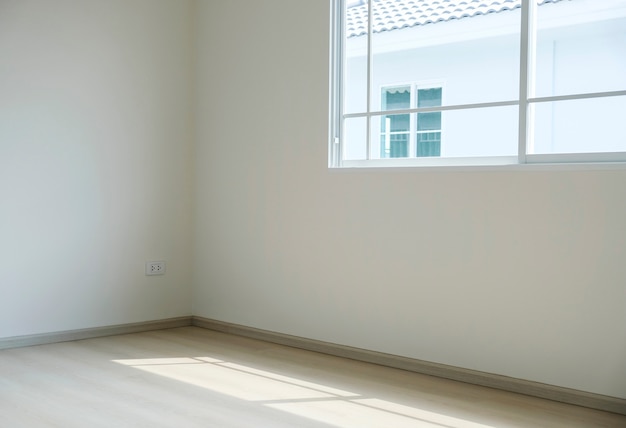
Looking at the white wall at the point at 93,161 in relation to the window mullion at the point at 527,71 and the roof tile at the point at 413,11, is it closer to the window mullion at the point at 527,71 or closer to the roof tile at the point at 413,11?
the roof tile at the point at 413,11

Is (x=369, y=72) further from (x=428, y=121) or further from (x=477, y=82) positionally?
(x=477, y=82)

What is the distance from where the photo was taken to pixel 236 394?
337cm

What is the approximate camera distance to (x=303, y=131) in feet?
14.6

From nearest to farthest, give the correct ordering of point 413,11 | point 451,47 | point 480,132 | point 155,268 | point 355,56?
point 480,132 → point 451,47 → point 413,11 → point 355,56 → point 155,268

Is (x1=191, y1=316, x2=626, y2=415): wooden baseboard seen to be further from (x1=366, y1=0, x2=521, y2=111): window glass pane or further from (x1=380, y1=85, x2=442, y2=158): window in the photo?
(x1=366, y1=0, x2=521, y2=111): window glass pane

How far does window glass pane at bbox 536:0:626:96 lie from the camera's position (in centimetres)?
325

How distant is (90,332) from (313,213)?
1.65 m

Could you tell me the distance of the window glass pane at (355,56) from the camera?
4.20 metres

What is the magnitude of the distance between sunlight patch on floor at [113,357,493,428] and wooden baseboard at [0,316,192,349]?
27.6 inches

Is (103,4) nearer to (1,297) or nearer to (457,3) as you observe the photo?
(1,297)

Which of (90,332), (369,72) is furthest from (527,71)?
(90,332)

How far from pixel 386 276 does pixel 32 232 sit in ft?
7.09

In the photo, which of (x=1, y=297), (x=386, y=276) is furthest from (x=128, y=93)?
(x=386, y=276)

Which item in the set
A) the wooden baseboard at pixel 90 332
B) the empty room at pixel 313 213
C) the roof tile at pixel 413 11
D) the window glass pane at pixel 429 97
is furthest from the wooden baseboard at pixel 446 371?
the roof tile at pixel 413 11
